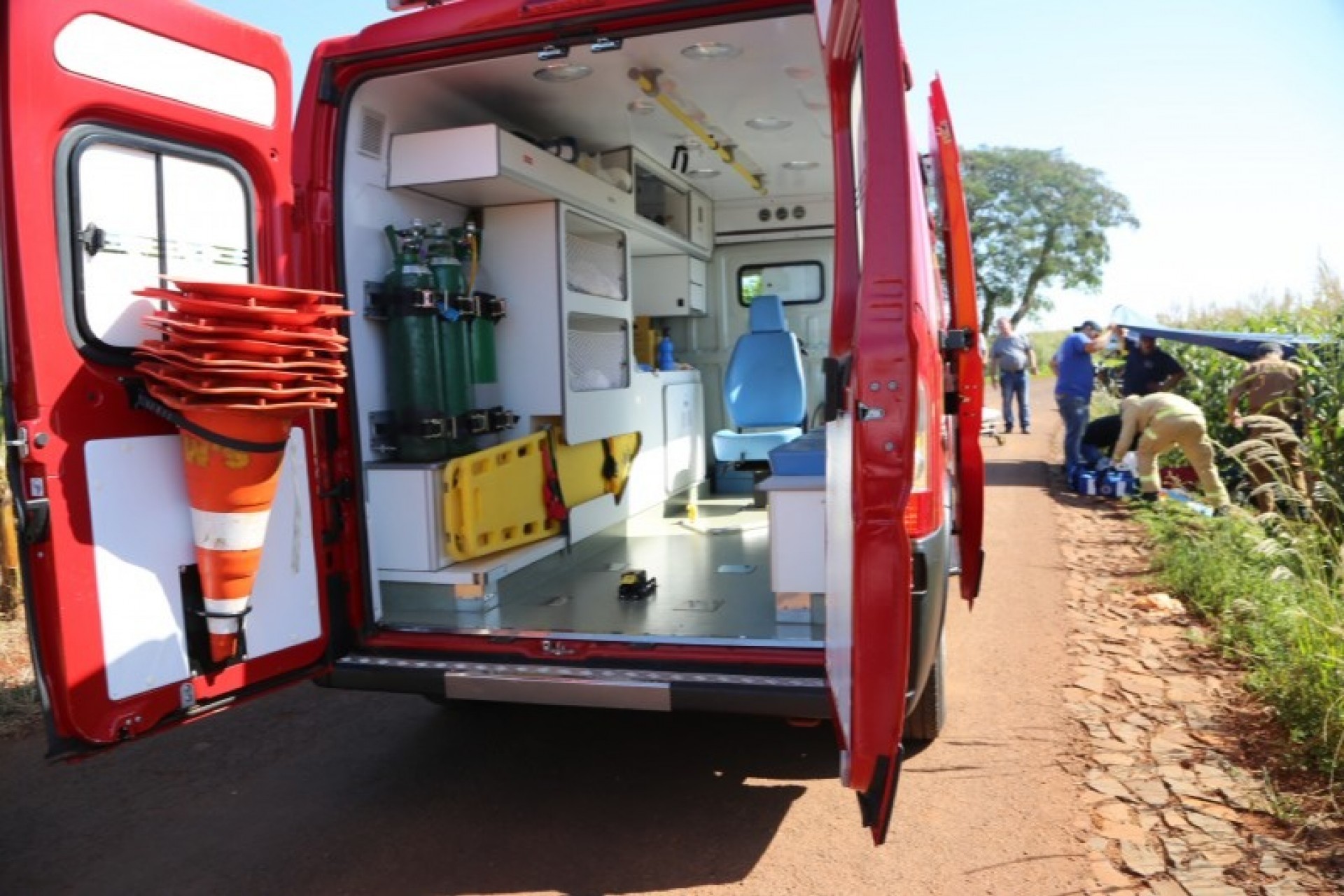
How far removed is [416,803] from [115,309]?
198cm

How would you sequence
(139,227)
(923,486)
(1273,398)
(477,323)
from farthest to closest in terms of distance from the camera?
(1273,398) → (477,323) → (139,227) → (923,486)

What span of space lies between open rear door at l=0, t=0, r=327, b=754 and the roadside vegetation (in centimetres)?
366

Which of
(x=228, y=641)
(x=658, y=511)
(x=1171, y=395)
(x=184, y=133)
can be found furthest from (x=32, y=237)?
(x=1171, y=395)

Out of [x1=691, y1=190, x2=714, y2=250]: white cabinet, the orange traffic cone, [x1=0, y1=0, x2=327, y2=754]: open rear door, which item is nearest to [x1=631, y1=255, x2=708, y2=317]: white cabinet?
[x1=691, y1=190, x2=714, y2=250]: white cabinet

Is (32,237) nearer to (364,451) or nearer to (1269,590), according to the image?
(364,451)

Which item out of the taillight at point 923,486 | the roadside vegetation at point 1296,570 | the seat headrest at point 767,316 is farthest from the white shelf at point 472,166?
the roadside vegetation at point 1296,570

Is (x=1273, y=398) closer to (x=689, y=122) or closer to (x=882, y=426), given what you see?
(x=689, y=122)

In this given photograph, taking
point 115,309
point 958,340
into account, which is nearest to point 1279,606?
point 958,340

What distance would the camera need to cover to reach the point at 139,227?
2.82m

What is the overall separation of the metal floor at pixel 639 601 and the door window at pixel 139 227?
1474 mm

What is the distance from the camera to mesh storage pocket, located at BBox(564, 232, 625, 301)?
17.8 feet

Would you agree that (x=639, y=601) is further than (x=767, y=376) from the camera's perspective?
No

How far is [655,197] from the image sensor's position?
23.0ft

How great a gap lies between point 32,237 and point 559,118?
319cm
